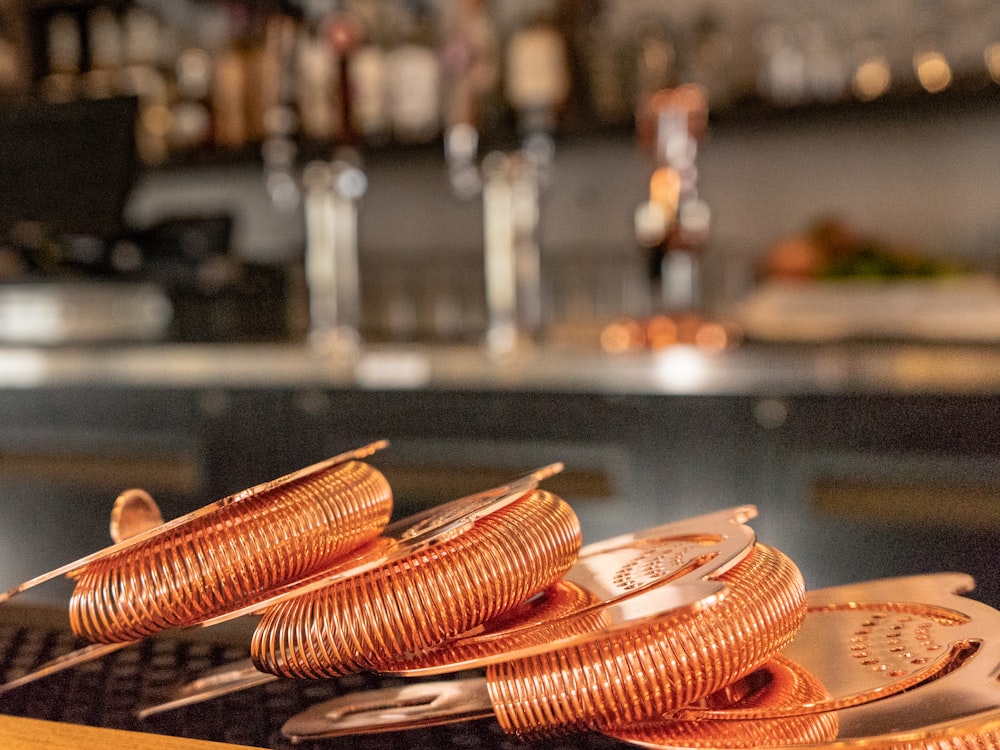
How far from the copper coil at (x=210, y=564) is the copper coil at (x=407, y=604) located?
0.05ft

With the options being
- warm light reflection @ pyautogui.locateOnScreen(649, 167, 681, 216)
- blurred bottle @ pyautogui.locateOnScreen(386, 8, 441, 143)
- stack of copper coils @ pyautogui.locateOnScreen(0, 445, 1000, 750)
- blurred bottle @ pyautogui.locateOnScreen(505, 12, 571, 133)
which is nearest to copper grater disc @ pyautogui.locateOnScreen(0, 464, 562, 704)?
stack of copper coils @ pyautogui.locateOnScreen(0, 445, 1000, 750)

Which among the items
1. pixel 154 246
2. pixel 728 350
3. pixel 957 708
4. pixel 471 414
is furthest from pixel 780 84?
pixel 957 708

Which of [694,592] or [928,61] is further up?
[928,61]

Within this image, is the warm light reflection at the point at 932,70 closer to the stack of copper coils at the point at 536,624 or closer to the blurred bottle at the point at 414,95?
the blurred bottle at the point at 414,95

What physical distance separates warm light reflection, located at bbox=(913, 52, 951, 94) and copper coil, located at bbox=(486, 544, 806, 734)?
1.79 m

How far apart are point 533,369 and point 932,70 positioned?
1038 mm

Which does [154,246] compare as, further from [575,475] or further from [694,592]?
[694,592]

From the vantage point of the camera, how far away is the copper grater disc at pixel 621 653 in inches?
11.4

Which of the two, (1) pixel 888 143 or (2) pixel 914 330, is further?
(1) pixel 888 143

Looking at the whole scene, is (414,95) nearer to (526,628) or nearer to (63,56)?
(63,56)

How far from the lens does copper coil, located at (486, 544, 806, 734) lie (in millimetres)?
293

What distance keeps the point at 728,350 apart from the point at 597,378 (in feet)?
0.61

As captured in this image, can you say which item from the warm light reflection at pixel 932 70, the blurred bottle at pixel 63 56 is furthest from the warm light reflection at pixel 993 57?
the blurred bottle at pixel 63 56

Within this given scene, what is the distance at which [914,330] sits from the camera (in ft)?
5.39
